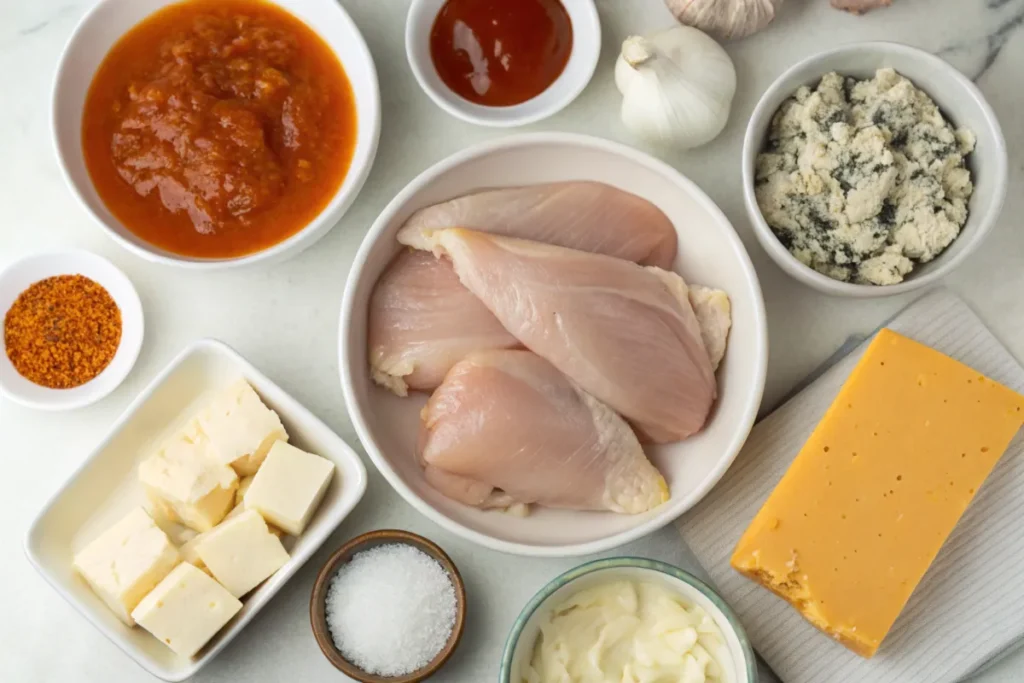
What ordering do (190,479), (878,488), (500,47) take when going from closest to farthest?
1. (878,488)
2. (190,479)
3. (500,47)

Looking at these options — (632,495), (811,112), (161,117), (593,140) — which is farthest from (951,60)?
(161,117)

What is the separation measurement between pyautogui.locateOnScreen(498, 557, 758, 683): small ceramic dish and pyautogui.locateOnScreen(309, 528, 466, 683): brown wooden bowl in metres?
0.12

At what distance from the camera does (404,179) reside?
5.99ft

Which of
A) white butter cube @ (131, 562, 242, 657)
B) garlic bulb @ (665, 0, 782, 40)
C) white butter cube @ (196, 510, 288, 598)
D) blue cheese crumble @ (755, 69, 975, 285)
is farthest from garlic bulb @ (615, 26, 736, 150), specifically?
white butter cube @ (131, 562, 242, 657)

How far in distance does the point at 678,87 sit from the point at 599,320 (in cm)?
43

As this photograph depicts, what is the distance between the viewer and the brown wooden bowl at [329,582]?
1.59m

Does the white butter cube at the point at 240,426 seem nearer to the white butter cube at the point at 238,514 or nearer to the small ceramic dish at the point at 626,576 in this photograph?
the white butter cube at the point at 238,514

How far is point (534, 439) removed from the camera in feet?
5.14

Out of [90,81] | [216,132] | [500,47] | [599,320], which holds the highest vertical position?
[90,81]

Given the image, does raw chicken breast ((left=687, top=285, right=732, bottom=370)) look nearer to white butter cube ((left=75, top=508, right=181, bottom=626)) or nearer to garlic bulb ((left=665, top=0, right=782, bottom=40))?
garlic bulb ((left=665, top=0, right=782, bottom=40))

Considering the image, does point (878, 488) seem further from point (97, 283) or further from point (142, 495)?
point (97, 283)

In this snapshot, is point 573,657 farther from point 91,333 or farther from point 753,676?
point 91,333

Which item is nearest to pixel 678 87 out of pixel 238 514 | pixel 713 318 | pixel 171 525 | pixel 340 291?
pixel 713 318

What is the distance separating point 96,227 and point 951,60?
1664 mm
